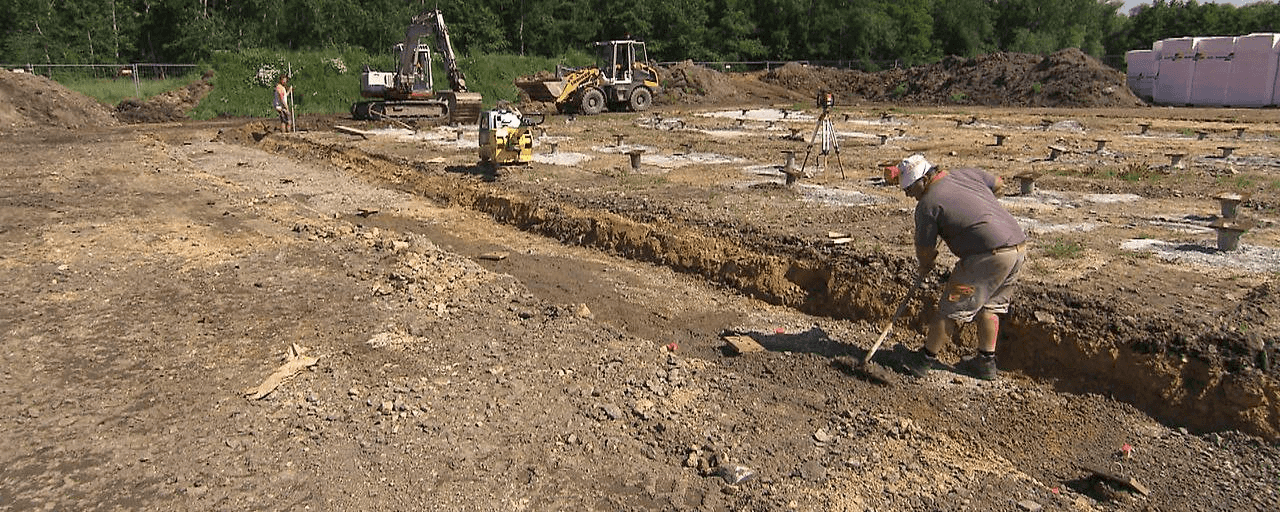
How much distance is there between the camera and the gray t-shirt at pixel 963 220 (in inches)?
195

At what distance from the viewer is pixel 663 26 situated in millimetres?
50781

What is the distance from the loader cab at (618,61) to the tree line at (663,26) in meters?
15.0

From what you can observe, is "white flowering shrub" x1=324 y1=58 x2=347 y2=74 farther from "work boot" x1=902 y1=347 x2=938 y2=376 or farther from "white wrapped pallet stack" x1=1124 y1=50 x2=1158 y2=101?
"white wrapped pallet stack" x1=1124 y1=50 x2=1158 y2=101

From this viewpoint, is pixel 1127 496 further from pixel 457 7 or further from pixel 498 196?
pixel 457 7

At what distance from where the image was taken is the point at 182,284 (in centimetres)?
748

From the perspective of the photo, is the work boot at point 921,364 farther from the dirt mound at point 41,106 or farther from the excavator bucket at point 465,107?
the dirt mound at point 41,106

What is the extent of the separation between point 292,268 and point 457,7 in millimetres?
42485

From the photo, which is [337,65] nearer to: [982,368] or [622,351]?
[622,351]

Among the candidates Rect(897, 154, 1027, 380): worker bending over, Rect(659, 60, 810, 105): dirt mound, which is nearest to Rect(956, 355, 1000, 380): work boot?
Rect(897, 154, 1027, 380): worker bending over

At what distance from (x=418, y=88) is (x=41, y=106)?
460 inches

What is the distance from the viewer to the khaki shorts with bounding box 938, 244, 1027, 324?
5.02 meters

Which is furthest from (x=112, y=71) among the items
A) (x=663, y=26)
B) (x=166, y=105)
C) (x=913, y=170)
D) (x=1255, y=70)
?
(x=1255, y=70)

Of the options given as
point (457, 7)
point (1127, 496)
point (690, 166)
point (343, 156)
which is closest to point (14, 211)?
point (343, 156)

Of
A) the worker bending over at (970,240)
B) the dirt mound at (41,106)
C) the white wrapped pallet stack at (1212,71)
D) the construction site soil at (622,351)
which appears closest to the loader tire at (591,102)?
the dirt mound at (41,106)
